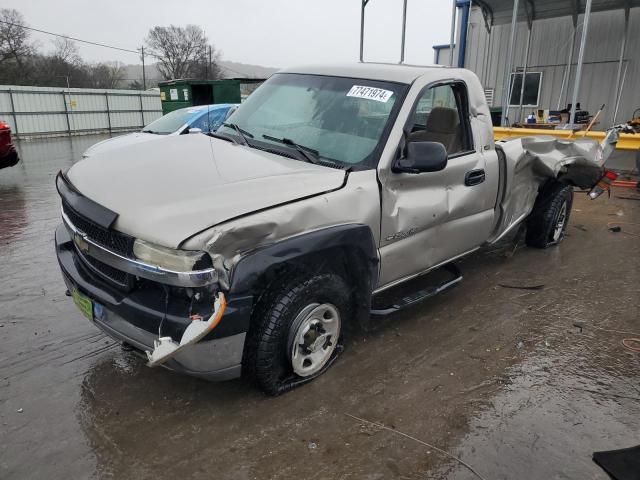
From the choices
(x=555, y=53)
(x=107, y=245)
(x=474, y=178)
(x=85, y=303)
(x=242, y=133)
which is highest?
(x=555, y=53)

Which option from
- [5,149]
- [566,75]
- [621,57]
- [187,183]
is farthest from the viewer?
[566,75]

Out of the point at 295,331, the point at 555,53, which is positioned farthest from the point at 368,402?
the point at 555,53

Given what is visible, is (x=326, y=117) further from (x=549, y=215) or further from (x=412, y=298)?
(x=549, y=215)

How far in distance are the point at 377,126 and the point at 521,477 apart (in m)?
2.24

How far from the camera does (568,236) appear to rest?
6535mm

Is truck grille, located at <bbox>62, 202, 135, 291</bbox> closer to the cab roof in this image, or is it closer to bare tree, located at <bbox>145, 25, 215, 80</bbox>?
the cab roof

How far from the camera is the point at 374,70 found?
3766 millimetres

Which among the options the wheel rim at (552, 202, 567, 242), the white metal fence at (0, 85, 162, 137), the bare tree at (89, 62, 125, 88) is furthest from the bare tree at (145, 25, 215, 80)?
the wheel rim at (552, 202, 567, 242)

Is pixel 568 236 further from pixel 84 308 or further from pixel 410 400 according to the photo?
pixel 84 308

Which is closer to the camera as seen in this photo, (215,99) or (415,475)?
(415,475)

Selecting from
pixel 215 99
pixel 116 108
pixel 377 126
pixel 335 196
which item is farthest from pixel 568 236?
pixel 116 108

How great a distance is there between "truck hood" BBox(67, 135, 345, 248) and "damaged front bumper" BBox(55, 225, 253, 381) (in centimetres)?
37

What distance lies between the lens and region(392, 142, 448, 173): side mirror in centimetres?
321

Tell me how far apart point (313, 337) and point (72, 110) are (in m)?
23.3
